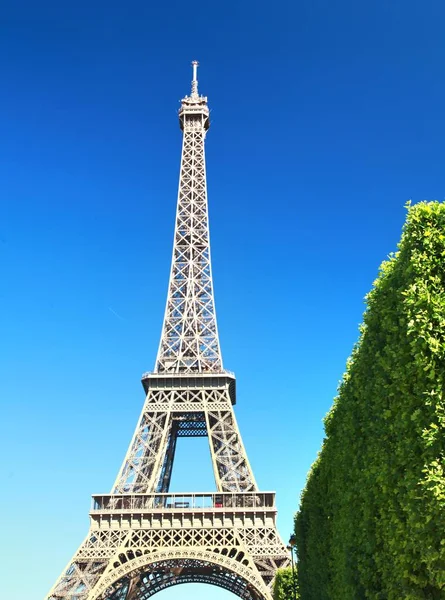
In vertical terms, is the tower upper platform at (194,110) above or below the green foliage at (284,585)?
above

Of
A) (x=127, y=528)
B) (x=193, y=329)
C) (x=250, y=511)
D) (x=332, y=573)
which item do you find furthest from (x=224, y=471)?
(x=332, y=573)

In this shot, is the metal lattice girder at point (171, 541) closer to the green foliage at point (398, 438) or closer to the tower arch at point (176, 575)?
the tower arch at point (176, 575)

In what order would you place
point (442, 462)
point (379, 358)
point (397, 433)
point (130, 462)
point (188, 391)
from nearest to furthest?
point (442, 462) → point (397, 433) → point (379, 358) → point (130, 462) → point (188, 391)

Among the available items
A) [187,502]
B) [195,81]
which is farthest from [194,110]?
[187,502]

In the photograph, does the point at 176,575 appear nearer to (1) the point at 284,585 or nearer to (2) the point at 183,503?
(2) the point at 183,503

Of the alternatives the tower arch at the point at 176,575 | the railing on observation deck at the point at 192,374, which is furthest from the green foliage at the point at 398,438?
the railing on observation deck at the point at 192,374

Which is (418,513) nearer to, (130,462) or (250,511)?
(250,511)

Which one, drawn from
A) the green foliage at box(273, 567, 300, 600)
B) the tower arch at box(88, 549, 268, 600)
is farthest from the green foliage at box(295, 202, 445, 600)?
the tower arch at box(88, 549, 268, 600)
